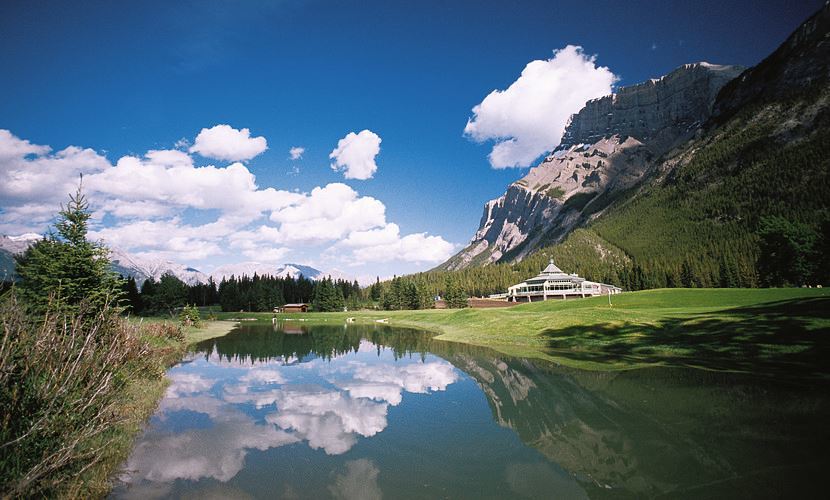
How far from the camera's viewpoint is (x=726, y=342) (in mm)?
26812

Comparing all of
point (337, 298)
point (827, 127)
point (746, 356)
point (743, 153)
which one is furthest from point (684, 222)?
point (746, 356)

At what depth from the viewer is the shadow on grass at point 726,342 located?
2222cm

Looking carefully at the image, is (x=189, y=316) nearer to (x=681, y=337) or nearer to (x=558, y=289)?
(x=681, y=337)

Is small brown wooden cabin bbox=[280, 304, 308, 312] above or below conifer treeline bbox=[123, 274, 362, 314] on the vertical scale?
below

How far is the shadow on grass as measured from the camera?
2222cm

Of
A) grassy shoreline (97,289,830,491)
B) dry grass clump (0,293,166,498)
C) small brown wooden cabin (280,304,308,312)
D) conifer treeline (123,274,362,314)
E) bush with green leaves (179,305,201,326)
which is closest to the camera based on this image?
dry grass clump (0,293,166,498)

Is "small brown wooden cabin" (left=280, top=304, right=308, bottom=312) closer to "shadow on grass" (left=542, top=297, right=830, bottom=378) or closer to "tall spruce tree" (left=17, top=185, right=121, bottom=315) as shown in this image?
"shadow on grass" (left=542, top=297, right=830, bottom=378)

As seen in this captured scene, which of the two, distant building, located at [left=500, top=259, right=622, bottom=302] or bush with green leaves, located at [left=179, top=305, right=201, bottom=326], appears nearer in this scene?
bush with green leaves, located at [left=179, top=305, right=201, bottom=326]

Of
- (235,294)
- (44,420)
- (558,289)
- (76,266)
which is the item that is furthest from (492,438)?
(235,294)

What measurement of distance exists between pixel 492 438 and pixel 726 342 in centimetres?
2272

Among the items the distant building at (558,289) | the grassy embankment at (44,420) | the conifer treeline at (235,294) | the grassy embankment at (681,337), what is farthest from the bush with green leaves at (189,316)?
the distant building at (558,289)

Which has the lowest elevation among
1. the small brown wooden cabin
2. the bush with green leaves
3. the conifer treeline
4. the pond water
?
the pond water

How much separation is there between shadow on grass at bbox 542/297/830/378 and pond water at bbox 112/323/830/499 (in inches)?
145

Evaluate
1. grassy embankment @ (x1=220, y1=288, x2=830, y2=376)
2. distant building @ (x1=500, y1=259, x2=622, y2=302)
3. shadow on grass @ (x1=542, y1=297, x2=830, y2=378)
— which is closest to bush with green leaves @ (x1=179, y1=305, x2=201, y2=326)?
grassy embankment @ (x1=220, y1=288, x2=830, y2=376)
